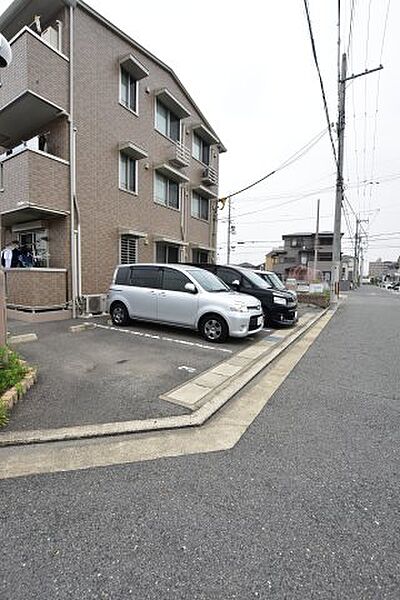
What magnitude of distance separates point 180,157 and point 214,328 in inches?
394

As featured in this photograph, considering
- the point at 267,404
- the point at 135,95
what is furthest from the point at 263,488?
the point at 135,95

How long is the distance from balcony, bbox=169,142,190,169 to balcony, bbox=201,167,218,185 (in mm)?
1739

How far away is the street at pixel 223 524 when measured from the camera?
63.7 inches

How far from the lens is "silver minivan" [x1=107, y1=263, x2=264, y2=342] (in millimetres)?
6633

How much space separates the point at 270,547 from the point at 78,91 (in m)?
11.5

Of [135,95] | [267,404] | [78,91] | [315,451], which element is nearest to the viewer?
[315,451]

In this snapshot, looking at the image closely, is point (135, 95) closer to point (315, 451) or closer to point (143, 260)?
point (143, 260)

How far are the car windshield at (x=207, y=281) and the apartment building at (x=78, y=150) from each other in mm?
4100

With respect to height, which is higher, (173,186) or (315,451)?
(173,186)

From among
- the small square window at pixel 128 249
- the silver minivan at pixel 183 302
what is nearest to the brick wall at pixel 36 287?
the silver minivan at pixel 183 302

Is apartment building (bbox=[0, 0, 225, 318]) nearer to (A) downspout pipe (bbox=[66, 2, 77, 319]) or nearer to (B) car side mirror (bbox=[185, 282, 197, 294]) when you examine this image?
(A) downspout pipe (bbox=[66, 2, 77, 319])

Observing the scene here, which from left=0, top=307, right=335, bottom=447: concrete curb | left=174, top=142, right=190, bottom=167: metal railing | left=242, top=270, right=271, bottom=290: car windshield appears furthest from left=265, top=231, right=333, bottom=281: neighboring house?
left=0, top=307, right=335, bottom=447: concrete curb

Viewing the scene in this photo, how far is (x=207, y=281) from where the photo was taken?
7.46 metres

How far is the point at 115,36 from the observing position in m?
10.5
